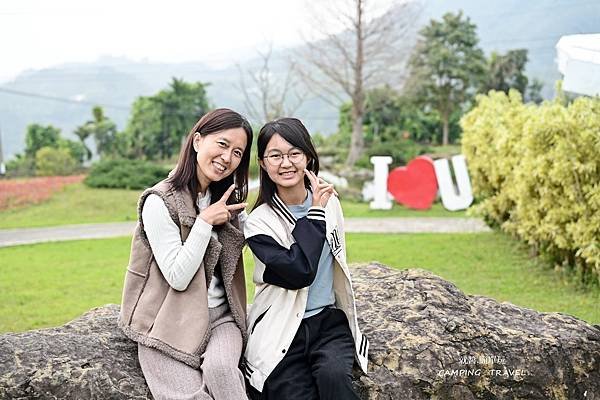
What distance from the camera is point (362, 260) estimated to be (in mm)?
8328

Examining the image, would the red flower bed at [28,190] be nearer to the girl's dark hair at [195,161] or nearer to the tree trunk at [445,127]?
the tree trunk at [445,127]

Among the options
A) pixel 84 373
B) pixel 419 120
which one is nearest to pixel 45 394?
pixel 84 373

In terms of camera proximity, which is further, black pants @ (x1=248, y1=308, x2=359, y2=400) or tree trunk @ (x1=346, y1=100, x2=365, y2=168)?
tree trunk @ (x1=346, y1=100, x2=365, y2=168)

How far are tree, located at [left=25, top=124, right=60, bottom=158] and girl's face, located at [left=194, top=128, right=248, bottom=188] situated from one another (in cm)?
2151

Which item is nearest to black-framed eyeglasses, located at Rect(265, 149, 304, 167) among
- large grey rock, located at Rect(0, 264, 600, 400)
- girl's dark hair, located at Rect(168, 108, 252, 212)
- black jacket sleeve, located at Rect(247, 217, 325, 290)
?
girl's dark hair, located at Rect(168, 108, 252, 212)

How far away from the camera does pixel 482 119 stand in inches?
383

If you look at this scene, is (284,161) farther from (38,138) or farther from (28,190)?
(38,138)

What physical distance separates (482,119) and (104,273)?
507cm

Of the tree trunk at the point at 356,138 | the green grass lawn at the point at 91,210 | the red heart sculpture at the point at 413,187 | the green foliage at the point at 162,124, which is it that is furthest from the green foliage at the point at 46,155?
the red heart sculpture at the point at 413,187

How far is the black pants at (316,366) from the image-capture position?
2.32m

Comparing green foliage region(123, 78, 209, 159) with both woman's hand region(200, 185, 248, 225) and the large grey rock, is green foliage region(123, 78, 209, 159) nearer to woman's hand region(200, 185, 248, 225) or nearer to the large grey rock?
the large grey rock

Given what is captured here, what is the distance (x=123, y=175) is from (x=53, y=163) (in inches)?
159

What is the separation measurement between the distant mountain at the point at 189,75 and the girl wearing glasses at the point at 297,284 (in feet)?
108

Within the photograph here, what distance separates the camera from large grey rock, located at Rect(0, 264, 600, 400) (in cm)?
234
